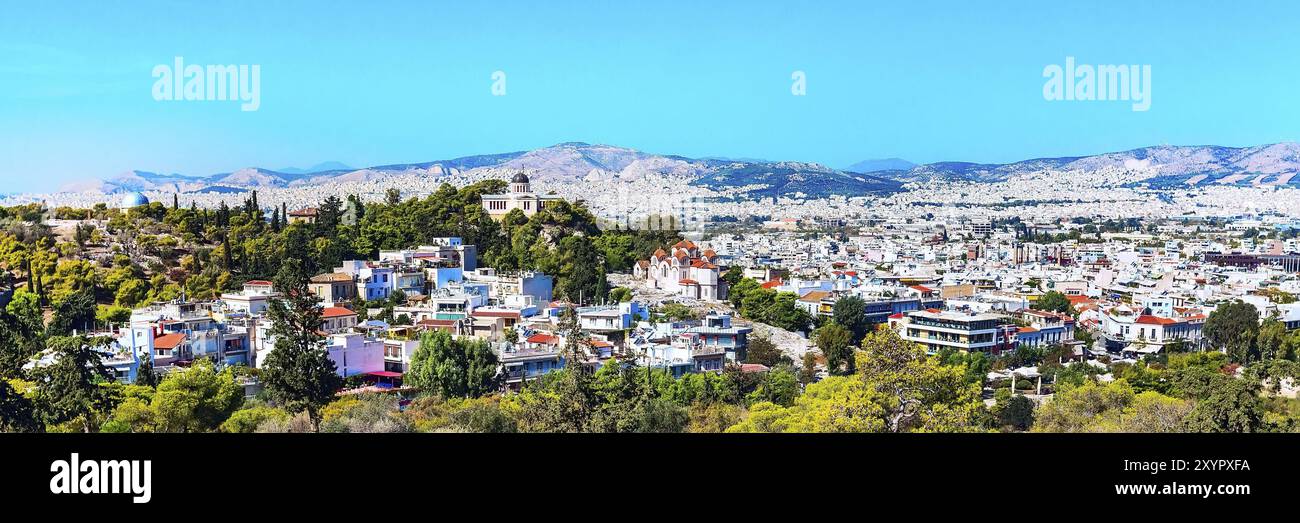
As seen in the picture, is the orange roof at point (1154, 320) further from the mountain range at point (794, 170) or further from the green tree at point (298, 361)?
the mountain range at point (794, 170)

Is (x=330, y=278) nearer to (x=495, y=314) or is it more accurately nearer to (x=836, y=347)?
(x=495, y=314)

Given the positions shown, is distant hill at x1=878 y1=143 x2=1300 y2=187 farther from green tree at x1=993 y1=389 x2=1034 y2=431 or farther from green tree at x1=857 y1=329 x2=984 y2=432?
green tree at x1=857 y1=329 x2=984 y2=432

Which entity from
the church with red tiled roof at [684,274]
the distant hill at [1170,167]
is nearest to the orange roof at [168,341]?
the church with red tiled roof at [684,274]

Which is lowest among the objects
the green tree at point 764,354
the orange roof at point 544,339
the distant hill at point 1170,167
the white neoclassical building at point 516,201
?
the green tree at point 764,354
